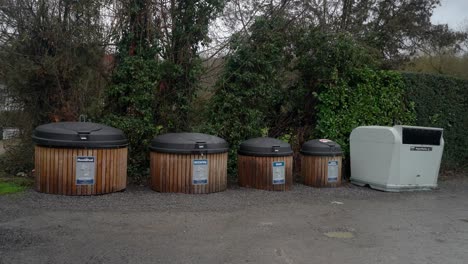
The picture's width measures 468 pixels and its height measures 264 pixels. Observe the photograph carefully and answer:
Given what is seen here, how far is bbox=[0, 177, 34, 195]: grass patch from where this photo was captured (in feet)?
25.5

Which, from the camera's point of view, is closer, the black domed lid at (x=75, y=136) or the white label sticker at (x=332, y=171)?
the black domed lid at (x=75, y=136)

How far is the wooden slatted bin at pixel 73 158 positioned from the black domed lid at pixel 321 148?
4.14 meters

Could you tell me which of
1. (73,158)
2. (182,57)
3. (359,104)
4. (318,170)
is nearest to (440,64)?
(359,104)

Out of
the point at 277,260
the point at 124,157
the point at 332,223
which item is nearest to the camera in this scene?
the point at 277,260

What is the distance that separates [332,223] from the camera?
21.7 feet

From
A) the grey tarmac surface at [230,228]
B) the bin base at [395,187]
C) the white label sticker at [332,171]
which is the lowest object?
the grey tarmac surface at [230,228]

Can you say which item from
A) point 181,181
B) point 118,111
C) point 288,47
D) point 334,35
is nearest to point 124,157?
point 181,181

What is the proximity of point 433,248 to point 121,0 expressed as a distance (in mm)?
7563

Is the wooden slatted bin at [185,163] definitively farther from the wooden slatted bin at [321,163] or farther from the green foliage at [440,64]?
the green foliage at [440,64]

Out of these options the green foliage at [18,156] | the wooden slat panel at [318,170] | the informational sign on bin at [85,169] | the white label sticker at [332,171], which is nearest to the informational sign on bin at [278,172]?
the wooden slat panel at [318,170]

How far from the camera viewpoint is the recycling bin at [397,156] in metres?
9.44

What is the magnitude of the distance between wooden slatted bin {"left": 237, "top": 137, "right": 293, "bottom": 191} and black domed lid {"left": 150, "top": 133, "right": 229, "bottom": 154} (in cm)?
75

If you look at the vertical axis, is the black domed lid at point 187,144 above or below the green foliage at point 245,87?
below

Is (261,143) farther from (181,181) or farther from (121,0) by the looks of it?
(121,0)
